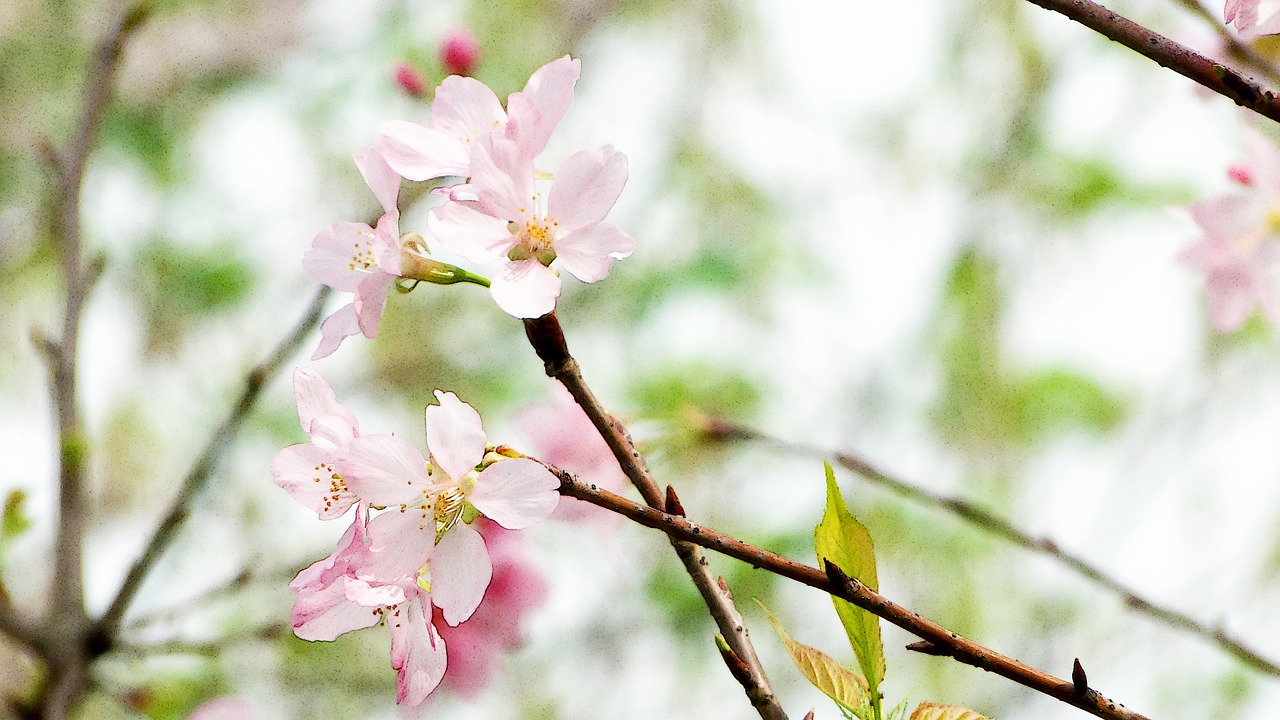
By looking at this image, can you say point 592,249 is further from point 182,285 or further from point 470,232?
point 182,285

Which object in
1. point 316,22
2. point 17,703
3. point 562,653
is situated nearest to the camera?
point 17,703

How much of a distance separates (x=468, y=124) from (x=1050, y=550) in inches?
19.0

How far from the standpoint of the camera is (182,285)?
3.41 metres

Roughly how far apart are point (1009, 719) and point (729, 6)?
260 cm

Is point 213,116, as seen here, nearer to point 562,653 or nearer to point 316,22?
point 316,22

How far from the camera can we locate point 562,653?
2734mm

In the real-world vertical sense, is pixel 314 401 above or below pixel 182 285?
above

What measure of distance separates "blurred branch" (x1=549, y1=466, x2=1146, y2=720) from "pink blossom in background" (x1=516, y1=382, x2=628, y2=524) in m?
0.67

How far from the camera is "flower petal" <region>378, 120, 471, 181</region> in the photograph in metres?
0.47

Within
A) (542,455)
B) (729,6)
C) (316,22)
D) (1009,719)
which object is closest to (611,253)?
(542,455)

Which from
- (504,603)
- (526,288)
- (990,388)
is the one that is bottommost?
(504,603)

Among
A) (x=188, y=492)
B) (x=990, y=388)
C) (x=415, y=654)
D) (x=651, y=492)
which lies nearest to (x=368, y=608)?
(x=415, y=654)

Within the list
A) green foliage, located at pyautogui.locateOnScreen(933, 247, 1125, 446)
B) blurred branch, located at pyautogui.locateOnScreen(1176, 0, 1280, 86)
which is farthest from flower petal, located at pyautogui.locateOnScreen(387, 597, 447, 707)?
green foliage, located at pyautogui.locateOnScreen(933, 247, 1125, 446)

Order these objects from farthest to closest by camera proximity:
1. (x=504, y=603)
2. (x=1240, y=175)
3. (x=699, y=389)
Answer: (x=699, y=389), (x=504, y=603), (x=1240, y=175)
